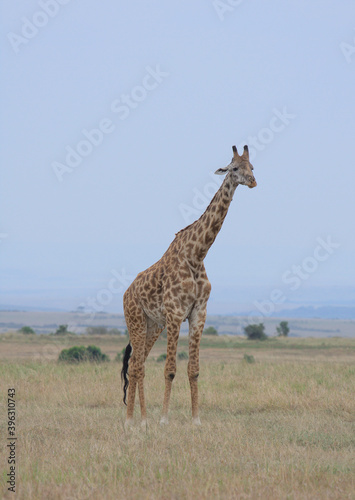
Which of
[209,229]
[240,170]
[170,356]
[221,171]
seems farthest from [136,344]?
[240,170]

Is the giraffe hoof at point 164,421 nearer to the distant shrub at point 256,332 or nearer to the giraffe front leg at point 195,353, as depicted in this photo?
the giraffe front leg at point 195,353

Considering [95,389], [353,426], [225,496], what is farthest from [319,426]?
[95,389]

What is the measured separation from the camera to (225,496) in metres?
5.70

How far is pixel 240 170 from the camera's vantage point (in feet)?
31.2

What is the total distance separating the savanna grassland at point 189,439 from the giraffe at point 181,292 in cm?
80

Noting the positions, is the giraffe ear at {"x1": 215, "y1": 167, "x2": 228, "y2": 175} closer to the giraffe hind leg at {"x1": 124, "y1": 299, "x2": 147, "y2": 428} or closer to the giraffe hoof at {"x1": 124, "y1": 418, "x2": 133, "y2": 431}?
the giraffe hind leg at {"x1": 124, "y1": 299, "x2": 147, "y2": 428}

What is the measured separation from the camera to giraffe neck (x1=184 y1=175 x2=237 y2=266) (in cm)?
988

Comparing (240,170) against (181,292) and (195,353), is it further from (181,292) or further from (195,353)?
(195,353)

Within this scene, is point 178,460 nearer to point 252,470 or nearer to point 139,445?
point 252,470

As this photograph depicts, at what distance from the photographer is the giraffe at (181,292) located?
31.9ft

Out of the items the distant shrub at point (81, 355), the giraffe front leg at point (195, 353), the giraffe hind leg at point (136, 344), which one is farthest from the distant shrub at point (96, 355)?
the giraffe front leg at point (195, 353)

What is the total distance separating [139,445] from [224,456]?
1.25 meters

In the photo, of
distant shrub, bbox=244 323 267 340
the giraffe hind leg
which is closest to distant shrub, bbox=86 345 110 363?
the giraffe hind leg

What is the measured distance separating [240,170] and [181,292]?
1.99 m
